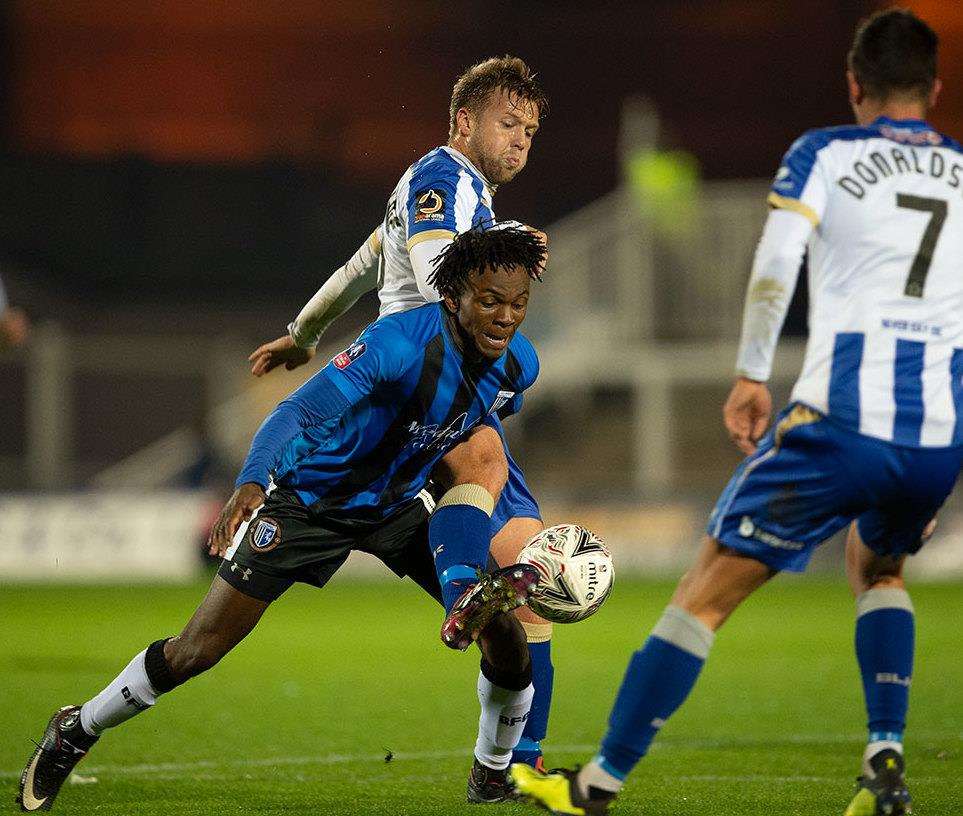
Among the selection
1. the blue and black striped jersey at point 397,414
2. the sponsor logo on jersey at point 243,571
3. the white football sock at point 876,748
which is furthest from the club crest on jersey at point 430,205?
the white football sock at point 876,748

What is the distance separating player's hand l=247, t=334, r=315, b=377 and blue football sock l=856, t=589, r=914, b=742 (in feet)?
7.98

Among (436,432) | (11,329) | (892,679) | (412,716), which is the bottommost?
(412,716)

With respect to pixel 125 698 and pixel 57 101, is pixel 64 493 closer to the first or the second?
pixel 57 101

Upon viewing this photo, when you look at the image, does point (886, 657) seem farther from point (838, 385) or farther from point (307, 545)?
point (307, 545)

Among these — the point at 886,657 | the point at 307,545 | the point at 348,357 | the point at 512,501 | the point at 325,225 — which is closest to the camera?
the point at 886,657

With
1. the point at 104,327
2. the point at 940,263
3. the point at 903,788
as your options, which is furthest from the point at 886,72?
the point at 104,327

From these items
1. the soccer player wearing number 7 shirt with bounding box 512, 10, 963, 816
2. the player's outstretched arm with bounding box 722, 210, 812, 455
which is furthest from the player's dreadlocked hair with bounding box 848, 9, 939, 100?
the player's outstretched arm with bounding box 722, 210, 812, 455

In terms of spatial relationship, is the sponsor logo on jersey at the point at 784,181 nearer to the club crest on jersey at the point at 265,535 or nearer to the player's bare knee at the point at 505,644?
the player's bare knee at the point at 505,644

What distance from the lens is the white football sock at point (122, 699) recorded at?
18.0 ft

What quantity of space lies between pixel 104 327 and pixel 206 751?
22.5m

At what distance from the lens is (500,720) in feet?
18.2

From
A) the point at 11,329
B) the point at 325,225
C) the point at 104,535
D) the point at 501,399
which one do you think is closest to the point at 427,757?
the point at 501,399

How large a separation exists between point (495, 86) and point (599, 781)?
104 inches

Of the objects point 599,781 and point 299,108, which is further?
point 299,108
